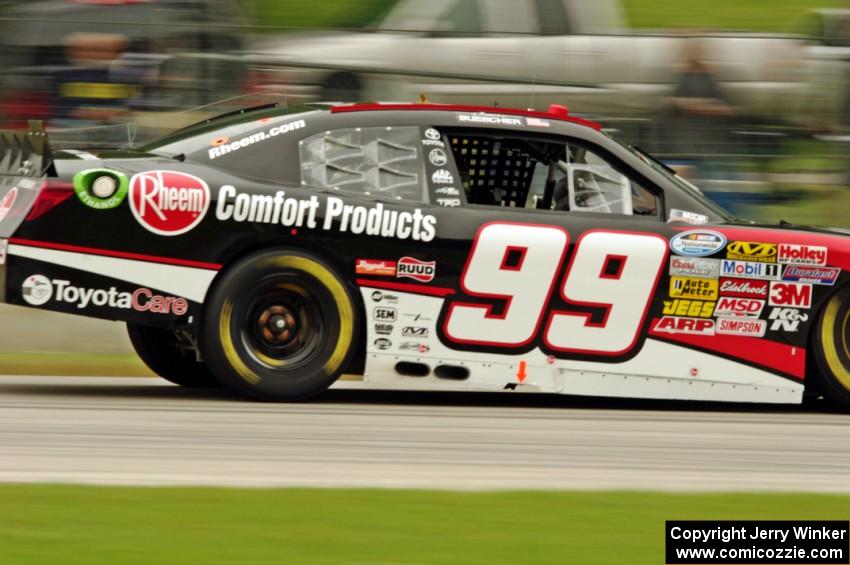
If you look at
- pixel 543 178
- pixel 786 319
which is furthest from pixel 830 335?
pixel 543 178

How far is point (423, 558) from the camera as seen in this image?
4.70 metres

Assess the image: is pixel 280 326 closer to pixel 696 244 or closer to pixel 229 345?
pixel 229 345

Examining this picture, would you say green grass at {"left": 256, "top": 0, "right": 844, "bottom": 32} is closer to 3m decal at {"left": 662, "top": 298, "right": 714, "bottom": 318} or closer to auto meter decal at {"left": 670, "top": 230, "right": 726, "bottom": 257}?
auto meter decal at {"left": 670, "top": 230, "right": 726, "bottom": 257}

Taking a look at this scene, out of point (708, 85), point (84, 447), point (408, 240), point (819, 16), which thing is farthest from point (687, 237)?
point (819, 16)

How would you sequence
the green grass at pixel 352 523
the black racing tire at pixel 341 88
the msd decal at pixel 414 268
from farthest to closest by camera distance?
the black racing tire at pixel 341 88 < the msd decal at pixel 414 268 < the green grass at pixel 352 523

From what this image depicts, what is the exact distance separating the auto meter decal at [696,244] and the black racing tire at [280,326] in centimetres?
175

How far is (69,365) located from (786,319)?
4.55 metres

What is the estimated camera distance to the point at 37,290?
7.54 meters

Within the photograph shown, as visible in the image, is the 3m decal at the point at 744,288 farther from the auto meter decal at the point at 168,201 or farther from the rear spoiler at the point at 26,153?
the rear spoiler at the point at 26,153

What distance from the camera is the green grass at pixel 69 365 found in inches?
374

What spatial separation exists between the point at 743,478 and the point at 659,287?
72.4 inches

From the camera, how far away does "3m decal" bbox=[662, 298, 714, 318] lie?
26.2 ft

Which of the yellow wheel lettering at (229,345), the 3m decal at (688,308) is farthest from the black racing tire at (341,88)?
the 3m decal at (688,308)

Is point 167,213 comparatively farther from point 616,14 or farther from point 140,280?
point 616,14
